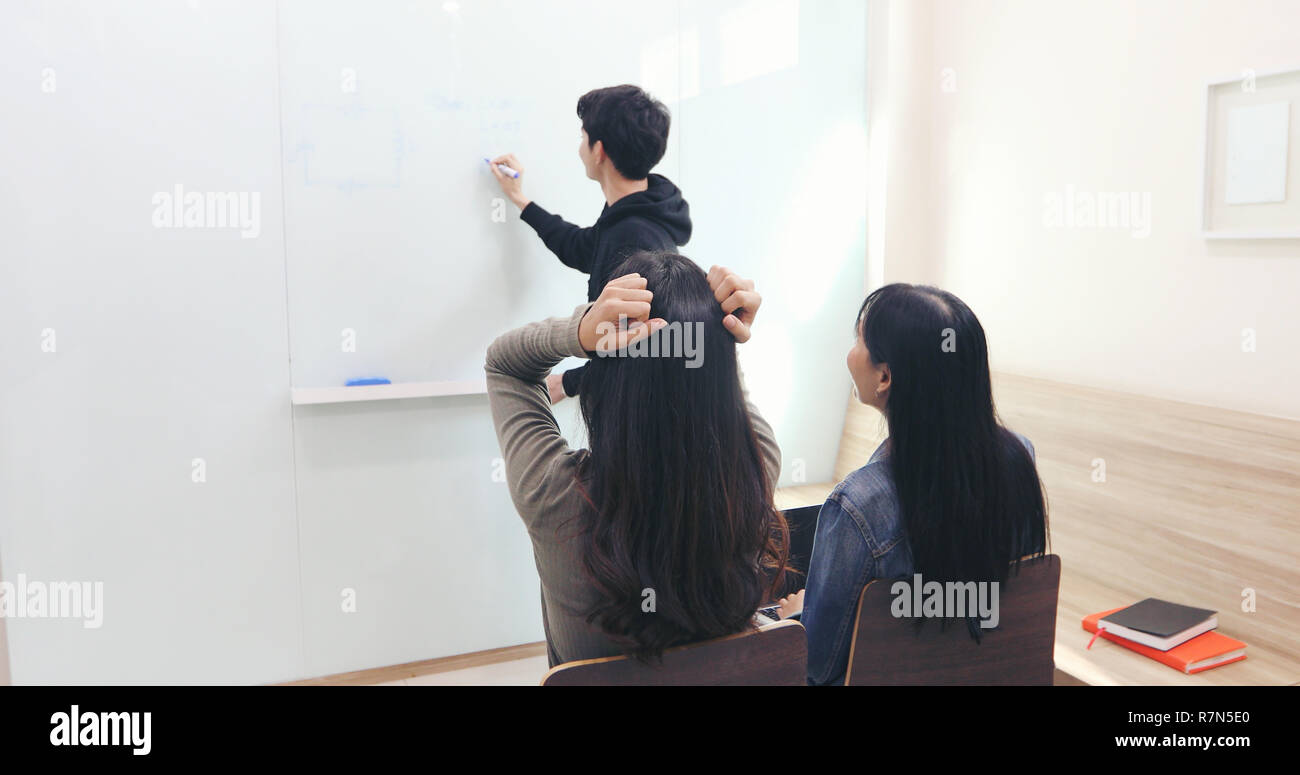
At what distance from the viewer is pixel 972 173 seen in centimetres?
295

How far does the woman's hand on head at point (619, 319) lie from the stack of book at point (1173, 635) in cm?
142

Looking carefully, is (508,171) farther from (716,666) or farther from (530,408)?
(716,666)

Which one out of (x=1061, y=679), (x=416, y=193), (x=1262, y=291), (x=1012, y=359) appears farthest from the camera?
(x=1012, y=359)

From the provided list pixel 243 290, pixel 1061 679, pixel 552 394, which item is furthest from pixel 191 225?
pixel 1061 679

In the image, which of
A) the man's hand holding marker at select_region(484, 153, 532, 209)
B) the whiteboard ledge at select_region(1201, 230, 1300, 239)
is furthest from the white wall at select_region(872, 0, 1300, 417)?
the man's hand holding marker at select_region(484, 153, 532, 209)

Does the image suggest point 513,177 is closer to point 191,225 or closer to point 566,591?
point 191,225

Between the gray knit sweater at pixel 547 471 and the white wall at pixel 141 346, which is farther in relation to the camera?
the white wall at pixel 141 346

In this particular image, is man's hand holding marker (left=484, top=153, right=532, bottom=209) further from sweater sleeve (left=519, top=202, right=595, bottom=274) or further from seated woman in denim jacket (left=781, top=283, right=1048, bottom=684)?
seated woman in denim jacket (left=781, top=283, right=1048, bottom=684)

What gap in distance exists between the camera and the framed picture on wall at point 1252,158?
6.57ft

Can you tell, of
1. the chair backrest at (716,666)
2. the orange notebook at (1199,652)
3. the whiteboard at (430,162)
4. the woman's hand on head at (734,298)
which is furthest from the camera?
the whiteboard at (430,162)

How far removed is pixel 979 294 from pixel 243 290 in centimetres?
220

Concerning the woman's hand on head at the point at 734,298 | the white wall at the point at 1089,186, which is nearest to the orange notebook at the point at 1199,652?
the white wall at the point at 1089,186

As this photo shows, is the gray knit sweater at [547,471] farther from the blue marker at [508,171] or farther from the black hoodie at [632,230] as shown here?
the blue marker at [508,171]

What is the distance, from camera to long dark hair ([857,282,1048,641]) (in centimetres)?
138
